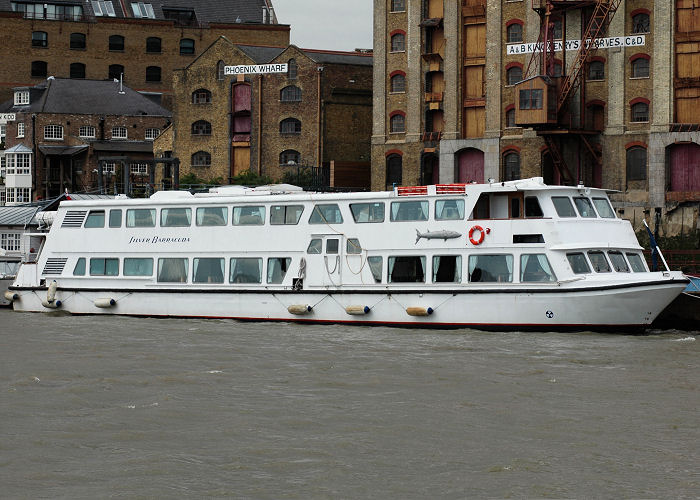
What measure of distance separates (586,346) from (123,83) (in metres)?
68.9

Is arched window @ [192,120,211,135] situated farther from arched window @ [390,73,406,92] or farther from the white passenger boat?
the white passenger boat

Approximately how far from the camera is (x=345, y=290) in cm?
3189

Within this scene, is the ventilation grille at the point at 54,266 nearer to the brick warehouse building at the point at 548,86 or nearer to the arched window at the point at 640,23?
the brick warehouse building at the point at 548,86

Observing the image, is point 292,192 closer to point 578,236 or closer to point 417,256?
point 417,256

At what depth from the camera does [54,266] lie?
3594cm

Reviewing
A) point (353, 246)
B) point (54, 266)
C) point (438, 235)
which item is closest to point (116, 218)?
point (54, 266)

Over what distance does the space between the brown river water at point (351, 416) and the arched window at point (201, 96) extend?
4142 centimetres

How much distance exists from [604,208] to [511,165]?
25.9 meters

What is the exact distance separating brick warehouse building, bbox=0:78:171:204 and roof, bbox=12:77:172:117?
65mm

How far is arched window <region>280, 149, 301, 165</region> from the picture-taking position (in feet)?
221

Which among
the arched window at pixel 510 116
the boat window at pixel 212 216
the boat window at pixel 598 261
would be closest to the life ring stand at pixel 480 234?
the boat window at pixel 598 261

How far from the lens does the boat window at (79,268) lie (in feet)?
117

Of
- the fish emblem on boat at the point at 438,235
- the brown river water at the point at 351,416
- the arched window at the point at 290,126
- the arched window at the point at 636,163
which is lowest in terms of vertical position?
the brown river water at the point at 351,416

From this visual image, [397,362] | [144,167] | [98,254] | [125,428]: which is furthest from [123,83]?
[125,428]
